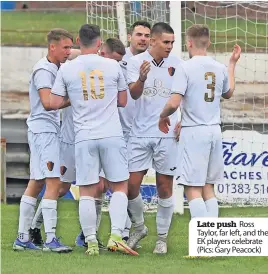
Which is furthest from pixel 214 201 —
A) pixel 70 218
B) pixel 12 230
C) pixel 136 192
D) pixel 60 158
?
pixel 70 218

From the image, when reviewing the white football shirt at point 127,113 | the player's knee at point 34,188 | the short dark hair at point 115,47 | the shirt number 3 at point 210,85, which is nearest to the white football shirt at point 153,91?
the short dark hair at point 115,47

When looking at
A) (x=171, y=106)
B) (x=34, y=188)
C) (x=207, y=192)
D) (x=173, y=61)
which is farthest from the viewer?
(x=34, y=188)

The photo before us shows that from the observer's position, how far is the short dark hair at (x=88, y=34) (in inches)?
374

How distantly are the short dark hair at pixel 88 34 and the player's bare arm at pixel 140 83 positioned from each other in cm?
50

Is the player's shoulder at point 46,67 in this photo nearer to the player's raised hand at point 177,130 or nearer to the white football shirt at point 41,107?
the white football shirt at point 41,107

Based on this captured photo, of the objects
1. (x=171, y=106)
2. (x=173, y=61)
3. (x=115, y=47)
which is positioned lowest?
(x=171, y=106)

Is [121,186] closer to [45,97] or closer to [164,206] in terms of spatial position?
[164,206]

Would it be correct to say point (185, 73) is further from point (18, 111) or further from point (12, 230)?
point (18, 111)

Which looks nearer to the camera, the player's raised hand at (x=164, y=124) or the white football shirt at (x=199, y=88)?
the white football shirt at (x=199, y=88)

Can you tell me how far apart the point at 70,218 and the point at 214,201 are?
3774 millimetres

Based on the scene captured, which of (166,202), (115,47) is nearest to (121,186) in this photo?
(166,202)

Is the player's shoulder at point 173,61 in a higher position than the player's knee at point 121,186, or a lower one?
higher

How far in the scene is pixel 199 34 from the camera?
31.0 feet

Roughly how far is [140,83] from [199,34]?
69cm
